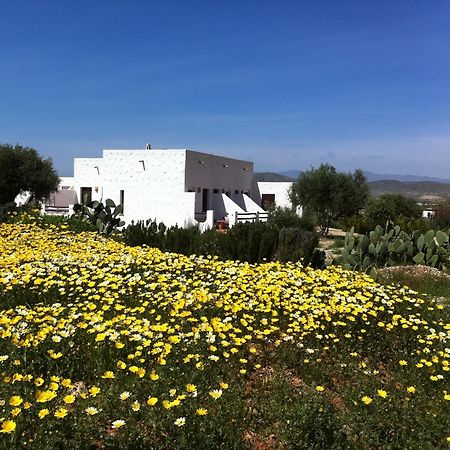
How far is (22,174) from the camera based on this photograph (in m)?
33.1

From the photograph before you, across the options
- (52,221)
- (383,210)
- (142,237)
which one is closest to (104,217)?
(52,221)

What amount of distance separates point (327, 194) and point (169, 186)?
9801mm

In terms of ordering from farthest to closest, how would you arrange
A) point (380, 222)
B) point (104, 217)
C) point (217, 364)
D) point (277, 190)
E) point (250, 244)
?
point (277, 190) < point (380, 222) < point (104, 217) < point (250, 244) < point (217, 364)

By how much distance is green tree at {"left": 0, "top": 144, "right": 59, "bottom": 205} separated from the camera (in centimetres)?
3244

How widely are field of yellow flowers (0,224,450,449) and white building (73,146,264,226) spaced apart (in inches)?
822

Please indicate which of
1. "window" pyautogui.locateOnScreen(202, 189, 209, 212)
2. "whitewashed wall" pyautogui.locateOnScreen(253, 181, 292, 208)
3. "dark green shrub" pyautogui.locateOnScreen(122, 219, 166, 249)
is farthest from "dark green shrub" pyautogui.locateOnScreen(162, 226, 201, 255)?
"whitewashed wall" pyautogui.locateOnScreen(253, 181, 292, 208)

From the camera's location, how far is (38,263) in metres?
7.57

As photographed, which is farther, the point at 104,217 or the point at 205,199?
the point at 205,199

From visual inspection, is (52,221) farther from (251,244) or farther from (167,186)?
(167,186)

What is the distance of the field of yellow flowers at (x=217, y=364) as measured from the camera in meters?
3.45

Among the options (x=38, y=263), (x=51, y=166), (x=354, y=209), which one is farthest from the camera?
(x=51, y=166)

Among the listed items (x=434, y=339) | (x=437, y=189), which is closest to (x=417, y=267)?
(x=434, y=339)

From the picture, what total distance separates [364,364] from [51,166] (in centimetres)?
3349

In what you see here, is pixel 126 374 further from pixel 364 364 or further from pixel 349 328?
pixel 349 328
